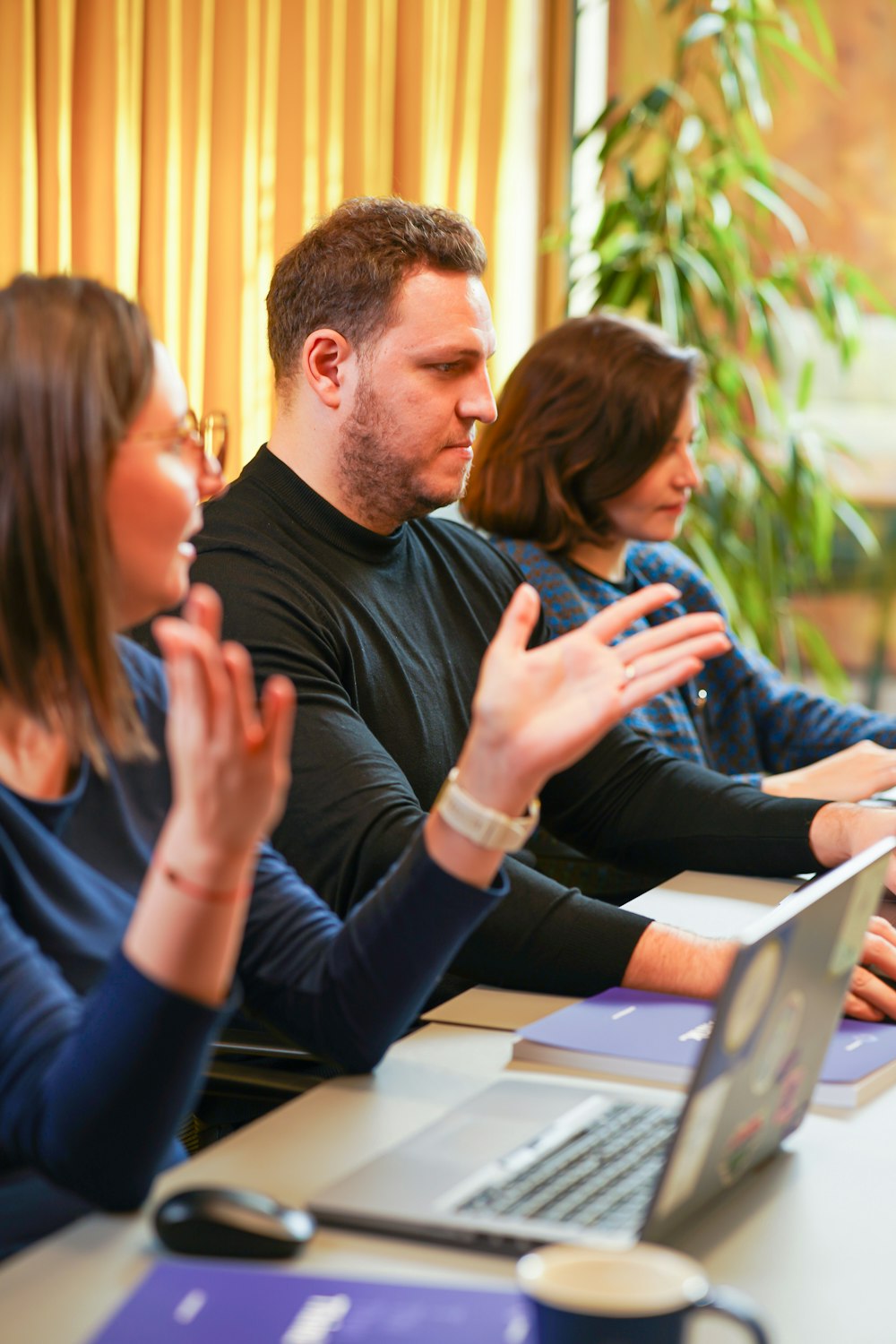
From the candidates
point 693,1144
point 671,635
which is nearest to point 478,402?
point 671,635

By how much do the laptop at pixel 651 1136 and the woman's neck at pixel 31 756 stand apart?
0.33 m

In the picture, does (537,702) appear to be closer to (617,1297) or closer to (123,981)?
(123,981)

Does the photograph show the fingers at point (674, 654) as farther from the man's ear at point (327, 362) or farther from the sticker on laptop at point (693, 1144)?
the man's ear at point (327, 362)

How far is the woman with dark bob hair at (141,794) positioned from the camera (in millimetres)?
842

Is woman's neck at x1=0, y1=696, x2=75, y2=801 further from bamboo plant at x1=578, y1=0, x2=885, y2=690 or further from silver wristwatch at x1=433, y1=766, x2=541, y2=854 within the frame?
bamboo plant at x1=578, y1=0, x2=885, y2=690

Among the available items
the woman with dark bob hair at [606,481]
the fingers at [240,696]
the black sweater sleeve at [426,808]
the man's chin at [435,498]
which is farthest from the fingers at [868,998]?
the woman with dark bob hair at [606,481]

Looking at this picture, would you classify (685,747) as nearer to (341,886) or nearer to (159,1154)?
(341,886)

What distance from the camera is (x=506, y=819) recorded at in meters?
1.05

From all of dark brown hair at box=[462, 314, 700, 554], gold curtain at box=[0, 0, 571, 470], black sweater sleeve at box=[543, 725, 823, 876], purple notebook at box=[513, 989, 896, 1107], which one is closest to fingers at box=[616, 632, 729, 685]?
purple notebook at box=[513, 989, 896, 1107]

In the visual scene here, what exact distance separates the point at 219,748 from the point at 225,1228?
0.26 m

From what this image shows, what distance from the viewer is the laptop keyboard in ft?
2.81

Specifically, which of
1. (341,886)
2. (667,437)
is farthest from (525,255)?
(341,886)

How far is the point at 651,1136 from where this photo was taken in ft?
3.15

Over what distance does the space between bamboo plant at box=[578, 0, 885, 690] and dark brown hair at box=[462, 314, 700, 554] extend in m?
0.81
